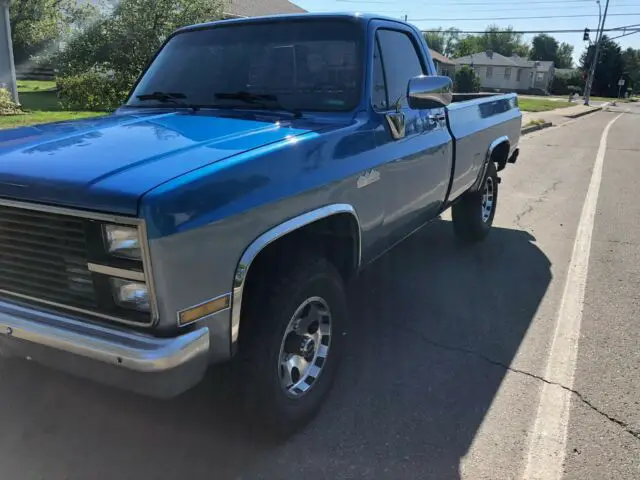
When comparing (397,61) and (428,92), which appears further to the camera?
(397,61)

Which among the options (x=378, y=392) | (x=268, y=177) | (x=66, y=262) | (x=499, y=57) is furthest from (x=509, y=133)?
(x=499, y=57)

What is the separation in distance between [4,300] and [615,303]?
175 inches

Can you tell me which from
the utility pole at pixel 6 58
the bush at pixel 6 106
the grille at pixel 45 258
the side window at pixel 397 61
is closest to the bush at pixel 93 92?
the utility pole at pixel 6 58

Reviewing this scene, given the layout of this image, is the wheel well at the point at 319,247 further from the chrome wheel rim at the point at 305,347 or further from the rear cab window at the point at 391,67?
the rear cab window at the point at 391,67

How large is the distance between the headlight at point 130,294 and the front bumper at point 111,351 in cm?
10

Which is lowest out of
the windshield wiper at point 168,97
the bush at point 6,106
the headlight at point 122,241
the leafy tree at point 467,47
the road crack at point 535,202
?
the road crack at point 535,202

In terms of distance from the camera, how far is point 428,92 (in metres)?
3.64

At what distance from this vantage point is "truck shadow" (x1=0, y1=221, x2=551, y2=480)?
2.68m

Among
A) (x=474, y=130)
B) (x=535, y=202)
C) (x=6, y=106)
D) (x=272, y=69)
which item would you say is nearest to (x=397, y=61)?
(x=272, y=69)

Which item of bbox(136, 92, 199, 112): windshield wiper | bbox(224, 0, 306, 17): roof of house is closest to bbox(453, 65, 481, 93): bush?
bbox(224, 0, 306, 17): roof of house

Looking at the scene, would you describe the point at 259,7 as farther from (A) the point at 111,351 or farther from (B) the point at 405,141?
(A) the point at 111,351

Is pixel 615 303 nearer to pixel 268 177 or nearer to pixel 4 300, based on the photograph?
pixel 268 177

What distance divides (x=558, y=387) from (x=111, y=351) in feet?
8.61

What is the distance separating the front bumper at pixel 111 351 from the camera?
2.11 meters
